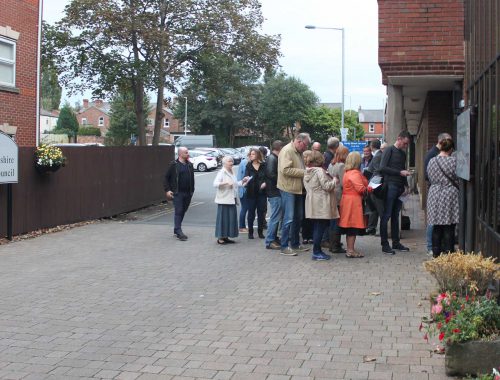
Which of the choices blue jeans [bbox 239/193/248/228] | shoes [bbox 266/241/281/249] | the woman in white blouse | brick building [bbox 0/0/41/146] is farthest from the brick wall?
brick building [bbox 0/0/41/146]

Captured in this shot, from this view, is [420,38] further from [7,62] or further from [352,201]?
[7,62]

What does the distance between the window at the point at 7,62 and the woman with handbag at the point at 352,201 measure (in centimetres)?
1011

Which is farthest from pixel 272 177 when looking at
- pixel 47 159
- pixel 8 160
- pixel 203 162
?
pixel 203 162

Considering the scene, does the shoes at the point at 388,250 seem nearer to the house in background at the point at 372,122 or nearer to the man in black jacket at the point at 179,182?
the man in black jacket at the point at 179,182

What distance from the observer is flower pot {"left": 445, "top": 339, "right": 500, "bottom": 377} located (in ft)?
15.5

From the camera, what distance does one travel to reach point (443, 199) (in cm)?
880

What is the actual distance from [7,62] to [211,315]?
1195cm

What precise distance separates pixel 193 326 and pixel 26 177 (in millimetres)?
7910

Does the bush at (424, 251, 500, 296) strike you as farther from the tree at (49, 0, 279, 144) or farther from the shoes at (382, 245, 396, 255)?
the tree at (49, 0, 279, 144)

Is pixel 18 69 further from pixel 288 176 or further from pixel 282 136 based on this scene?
pixel 282 136

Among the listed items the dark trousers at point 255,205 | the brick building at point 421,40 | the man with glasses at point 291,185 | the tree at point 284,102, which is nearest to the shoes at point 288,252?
the man with glasses at point 291,185

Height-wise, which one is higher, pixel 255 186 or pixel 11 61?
pixel 11 61

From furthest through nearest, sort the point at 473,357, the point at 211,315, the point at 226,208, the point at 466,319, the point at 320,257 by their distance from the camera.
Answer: the point at 226,208 → the point at 320,257 → the point at 211,315 → the point at 466,319 → the point at 473,357

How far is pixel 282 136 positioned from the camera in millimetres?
78438
